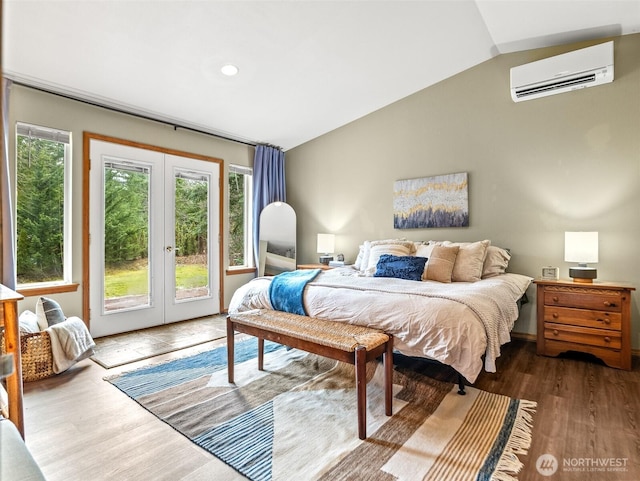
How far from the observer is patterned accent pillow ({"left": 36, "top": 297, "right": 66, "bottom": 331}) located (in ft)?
10.0

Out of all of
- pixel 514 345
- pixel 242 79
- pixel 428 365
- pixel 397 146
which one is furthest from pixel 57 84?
pixel 514 345

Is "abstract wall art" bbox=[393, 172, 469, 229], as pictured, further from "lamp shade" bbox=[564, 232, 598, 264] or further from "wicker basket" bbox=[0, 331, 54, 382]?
"wicker basket" bbox=[0, 331, 54, 382]

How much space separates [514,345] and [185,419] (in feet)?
9.81

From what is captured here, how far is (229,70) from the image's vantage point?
11.5ft

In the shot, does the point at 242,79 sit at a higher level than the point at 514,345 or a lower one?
higher

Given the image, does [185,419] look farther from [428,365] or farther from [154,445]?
[428,365]

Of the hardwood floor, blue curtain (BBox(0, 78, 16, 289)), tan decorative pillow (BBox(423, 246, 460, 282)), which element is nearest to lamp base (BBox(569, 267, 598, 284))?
the hardwood floor

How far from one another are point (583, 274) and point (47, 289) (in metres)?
4.72

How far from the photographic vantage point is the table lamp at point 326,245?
4984 mm

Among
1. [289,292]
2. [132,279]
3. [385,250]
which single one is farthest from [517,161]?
[132,279]

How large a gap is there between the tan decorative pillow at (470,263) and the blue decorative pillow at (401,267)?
1.03 feet

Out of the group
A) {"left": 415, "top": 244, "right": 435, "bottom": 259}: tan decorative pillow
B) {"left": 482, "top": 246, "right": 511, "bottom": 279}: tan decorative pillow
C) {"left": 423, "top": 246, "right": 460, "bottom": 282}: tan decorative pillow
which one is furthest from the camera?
{"left": 415, "top": 244, "right": 435, "bottom": 259}: tan decorative pillow

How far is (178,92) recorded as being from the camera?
374 centimetres

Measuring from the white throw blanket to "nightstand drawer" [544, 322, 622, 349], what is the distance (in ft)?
12.7
